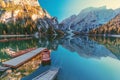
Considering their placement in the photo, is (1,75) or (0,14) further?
(0,14)

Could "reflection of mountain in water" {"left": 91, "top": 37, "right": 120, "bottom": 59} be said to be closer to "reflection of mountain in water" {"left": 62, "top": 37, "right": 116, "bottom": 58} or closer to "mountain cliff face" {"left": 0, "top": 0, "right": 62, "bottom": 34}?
"reflection of mountain in water" {"left": 62, "top": 37, "right": 116, "bottom": 58}

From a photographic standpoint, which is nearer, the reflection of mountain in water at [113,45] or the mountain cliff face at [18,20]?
the reflection of mountain in water at [113,45]

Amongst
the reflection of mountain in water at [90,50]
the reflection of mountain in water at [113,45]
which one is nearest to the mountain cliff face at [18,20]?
the reflection of mountain in water at [113,45]

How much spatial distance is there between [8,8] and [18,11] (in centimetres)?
1307

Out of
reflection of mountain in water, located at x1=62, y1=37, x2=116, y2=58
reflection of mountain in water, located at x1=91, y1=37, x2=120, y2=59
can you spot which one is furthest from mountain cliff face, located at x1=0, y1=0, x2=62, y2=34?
reflection of mountain in water, located at x1=62, y1=37, x2=116, y2=58

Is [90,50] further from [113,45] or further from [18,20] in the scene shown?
[18,20]

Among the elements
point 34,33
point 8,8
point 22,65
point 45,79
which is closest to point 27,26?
point 34,33

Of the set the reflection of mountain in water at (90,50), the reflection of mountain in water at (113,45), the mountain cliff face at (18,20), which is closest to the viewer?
the reflection of mountain in water at (90,50)

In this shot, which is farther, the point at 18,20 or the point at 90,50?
the point at 18,20

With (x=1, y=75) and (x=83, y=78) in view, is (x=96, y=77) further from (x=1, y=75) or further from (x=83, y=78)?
(x=1, y=75)

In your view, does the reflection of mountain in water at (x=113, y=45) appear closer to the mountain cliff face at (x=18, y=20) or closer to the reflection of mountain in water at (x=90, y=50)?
the reflection of mountain in water at (x=90, y=50)

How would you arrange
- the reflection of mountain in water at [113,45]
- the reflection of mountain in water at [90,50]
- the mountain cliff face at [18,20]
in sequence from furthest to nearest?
the mountain cliff face at [18,20]
the reflection of mountain in water at [113,45]
the reflection of mountain in water at [90,50]

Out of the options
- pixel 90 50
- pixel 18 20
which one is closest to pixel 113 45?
pixel 90 50

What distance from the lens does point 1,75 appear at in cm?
2209
